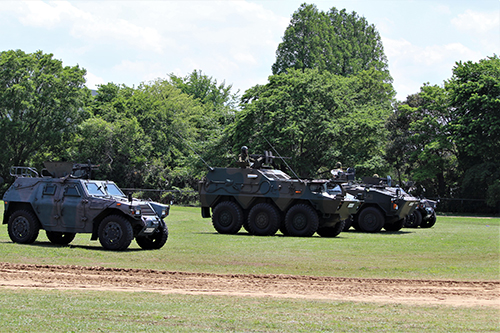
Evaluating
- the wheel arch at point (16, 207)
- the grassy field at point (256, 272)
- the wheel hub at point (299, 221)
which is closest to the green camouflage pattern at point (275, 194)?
the wheel hub at point (299, 221)

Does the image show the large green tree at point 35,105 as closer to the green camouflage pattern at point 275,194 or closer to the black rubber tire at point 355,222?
the green camouflage pattern at point 275,194

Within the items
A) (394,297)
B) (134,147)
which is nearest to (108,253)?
(394,297)

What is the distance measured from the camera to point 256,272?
39.1 ft

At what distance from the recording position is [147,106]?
56469 mm

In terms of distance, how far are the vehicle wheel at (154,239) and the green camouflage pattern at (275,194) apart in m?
5.73

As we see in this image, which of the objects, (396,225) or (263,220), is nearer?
(263,220)

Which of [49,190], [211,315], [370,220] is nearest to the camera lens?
[211,315]

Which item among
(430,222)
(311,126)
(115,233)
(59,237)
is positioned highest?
(311,126)

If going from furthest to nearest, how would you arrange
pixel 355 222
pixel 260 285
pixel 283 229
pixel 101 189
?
pixel 355 222 < pixel 283 229 < pixel 101 189 < pixel 260 285

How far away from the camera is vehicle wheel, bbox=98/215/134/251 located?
47.9 feet

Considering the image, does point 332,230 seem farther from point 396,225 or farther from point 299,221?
point 396,225

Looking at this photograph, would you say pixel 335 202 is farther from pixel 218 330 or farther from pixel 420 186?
pixel 420 186

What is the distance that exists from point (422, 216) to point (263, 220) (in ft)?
31.4

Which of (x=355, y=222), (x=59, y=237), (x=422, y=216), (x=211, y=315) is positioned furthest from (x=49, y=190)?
(x=422, y=216)
